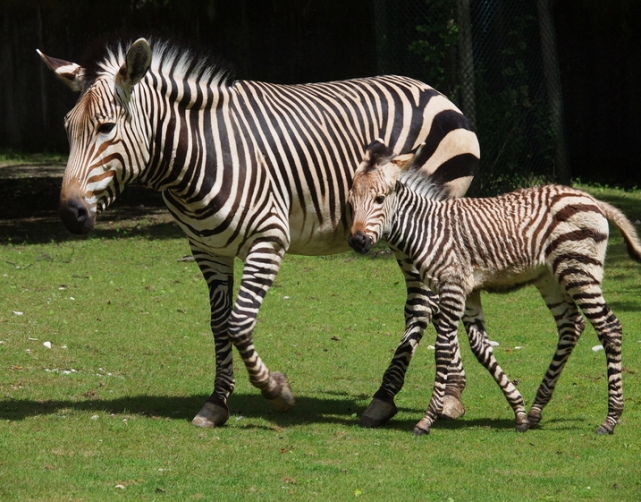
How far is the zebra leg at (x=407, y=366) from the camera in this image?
7.14 m

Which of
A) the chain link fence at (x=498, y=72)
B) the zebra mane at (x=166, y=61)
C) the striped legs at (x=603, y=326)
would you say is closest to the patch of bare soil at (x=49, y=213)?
the chain link fence at (x=498, y=72)

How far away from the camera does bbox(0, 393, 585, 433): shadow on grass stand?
7066 mm

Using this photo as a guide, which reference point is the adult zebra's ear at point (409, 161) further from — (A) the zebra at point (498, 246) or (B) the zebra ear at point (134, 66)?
(B) the zebra ear at point (134, 66)

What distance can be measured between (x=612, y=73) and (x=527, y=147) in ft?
12.8

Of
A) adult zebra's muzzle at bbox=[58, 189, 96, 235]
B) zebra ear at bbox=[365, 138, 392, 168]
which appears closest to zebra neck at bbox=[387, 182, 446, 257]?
zebra ear at bbox=[365, 138, 392, 168]

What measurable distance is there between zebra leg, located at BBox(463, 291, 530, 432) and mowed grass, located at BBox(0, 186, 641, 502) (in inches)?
7.9

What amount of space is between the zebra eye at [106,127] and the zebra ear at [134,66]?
0.28 meters

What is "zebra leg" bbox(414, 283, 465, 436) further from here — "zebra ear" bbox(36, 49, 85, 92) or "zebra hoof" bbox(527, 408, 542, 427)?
"zebra ear" bbox(36, 49, 85, 92)

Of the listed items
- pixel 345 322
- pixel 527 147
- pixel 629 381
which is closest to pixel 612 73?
pixel 527 147

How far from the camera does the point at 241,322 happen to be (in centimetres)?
661

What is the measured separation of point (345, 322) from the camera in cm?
1055

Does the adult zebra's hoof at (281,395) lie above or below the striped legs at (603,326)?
below

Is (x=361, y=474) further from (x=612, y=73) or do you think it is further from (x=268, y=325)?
(x=612, y=73)

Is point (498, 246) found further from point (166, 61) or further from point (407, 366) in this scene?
point (166, 61)
